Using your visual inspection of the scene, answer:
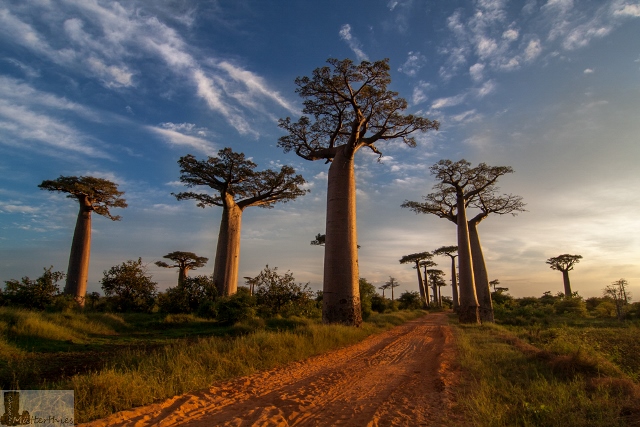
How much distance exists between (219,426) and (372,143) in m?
10.0

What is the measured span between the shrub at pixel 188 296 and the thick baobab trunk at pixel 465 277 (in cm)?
1042

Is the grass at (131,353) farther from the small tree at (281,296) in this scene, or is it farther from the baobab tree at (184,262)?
the baobab tree at (184,262)

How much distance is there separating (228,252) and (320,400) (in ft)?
38.7

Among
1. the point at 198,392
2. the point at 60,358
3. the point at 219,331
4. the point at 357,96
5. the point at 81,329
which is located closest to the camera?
the point at 198,392

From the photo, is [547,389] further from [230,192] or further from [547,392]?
[230,192]

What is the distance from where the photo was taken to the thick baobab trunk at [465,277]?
48.5ft

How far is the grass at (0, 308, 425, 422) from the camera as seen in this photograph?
2990 mm

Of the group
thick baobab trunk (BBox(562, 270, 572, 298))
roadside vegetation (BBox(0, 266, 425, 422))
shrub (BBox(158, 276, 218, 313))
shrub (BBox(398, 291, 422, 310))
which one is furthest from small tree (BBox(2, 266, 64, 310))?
thick baobab trunk (BBox(562, 270, 572, 298))

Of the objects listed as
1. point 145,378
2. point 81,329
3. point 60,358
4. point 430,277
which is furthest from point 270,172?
point 430,277

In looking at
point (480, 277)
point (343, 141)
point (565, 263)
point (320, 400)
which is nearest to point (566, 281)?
point (565, 263)

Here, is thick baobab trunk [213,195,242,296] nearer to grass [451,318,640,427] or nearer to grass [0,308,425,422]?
grass [0,308,425,422]

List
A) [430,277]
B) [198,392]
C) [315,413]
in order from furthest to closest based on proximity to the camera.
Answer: [430,277] < [198,392] < [315,413]

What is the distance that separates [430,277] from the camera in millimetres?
43750

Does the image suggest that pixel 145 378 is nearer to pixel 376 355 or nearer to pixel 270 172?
pixel 376 355
